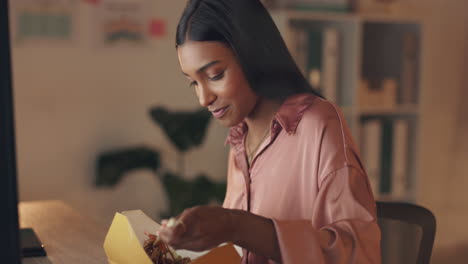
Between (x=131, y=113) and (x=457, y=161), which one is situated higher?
(x=131, y=113)

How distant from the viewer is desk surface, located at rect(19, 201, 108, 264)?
1039 mm

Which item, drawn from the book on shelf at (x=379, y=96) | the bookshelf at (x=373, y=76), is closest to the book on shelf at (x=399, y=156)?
the bookshelf at (x=373, y=76)

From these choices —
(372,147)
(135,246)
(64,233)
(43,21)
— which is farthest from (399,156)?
(135,246)

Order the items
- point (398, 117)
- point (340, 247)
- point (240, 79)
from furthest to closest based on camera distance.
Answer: point (398, 117)
point (240, 79)
point (340, 247)

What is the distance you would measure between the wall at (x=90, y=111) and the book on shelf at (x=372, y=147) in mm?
745

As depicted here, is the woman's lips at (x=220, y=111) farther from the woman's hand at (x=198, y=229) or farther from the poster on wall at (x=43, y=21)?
the poster on wall at (x=43, y=21)

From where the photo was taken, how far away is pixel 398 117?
3139mm

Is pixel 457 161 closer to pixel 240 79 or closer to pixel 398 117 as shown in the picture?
pixel 398 117

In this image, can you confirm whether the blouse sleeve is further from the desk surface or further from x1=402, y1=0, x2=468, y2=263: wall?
x1=402, y1=0, x2=468, y2=263: wall

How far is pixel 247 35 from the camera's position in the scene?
91 centimetres

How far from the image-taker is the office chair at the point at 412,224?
1152 millimetres

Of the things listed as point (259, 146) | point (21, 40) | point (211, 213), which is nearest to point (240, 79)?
point (259, 146)

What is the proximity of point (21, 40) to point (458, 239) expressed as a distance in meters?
2.64

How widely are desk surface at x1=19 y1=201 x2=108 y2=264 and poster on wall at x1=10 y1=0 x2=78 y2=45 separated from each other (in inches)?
41.9
